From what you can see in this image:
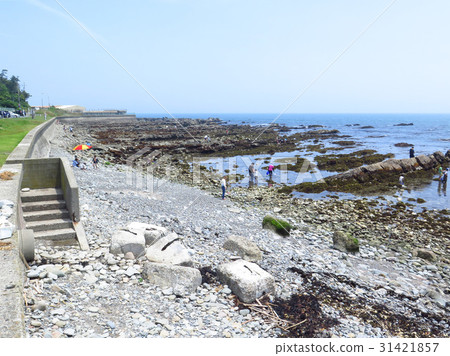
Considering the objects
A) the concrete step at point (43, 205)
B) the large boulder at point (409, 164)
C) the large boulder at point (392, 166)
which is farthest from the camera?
the large boulder at point (409, 164)

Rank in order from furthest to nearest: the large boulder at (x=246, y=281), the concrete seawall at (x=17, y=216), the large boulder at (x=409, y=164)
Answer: the large boulder at (x=409, y=164), the large boulder at (x=246, y=281), the concrete seawall at (x=17, y=216)

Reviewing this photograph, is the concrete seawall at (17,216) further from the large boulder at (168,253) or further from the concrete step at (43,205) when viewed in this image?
the large boulder at (168,253)

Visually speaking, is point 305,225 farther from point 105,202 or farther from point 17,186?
point 17,186

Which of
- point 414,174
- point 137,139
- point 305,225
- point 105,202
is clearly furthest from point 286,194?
point 137,139

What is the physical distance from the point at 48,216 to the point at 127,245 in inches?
130

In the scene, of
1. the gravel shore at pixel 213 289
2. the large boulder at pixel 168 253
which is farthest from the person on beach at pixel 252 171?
the large boulder at pixel 168 253

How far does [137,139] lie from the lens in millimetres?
55469

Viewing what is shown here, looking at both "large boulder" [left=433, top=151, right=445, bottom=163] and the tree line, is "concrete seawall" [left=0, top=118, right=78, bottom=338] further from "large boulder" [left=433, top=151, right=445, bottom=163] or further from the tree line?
the tree line

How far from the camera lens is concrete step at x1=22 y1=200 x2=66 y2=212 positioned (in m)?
10.2

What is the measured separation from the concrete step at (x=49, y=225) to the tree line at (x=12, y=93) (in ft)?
229

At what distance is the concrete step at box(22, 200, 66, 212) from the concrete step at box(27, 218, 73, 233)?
682 mm

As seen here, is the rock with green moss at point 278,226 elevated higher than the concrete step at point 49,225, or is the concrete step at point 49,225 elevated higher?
the concrete step at point 49,225

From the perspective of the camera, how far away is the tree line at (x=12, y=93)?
70.2 m

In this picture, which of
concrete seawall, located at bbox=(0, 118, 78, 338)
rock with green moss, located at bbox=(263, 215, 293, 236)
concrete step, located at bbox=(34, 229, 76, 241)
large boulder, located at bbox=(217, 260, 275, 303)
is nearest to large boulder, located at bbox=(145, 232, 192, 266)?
large boulder, located at bbox=(217, 260, 275, 303)
